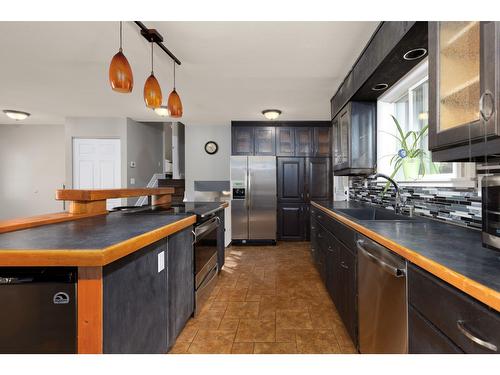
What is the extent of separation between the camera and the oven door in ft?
7.01

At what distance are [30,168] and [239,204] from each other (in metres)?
4.86

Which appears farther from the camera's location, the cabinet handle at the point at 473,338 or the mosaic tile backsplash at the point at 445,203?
the mosaic tile backsplash at the point at 445,203

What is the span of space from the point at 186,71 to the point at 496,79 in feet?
8.71

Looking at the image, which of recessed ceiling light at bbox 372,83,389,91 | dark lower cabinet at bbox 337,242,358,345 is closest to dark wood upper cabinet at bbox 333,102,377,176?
recessed ceiling light at bbox 372,83,389,91

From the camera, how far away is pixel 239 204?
4.78 meters

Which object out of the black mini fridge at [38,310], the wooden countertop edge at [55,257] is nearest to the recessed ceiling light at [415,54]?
the wooden countertop edge at [55,257]

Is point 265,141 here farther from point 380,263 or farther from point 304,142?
point 380,263

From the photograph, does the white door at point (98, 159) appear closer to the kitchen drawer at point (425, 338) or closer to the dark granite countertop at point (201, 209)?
the dark granite countertop at point (201, 209)

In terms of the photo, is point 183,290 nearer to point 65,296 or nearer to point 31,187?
point 65,296

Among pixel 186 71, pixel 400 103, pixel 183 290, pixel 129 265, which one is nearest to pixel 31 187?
pixel 186 71

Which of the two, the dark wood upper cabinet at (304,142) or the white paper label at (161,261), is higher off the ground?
the dark wood upper cabinet at (304,142)

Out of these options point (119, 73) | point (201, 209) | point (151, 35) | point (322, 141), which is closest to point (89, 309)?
point (119, 73)

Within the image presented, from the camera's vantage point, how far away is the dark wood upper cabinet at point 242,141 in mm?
4926

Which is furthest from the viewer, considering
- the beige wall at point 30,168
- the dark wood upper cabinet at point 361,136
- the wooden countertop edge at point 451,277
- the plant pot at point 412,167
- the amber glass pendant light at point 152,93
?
the beige wall at point 30,168
